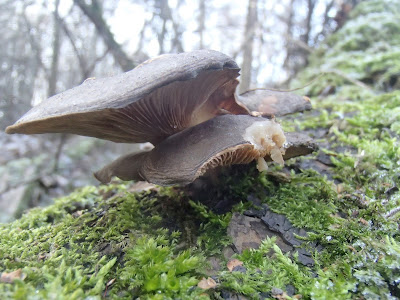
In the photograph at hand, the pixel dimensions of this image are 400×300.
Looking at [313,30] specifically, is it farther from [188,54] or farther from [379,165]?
[188,54]

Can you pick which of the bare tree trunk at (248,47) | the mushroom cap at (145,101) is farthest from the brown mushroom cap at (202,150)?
the bare tree trunk at (248,47)

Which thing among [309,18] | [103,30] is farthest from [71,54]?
[309,18]

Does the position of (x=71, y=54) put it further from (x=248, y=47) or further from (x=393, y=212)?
(x=393, y=212)

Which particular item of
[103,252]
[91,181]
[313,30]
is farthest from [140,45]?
[103,252]

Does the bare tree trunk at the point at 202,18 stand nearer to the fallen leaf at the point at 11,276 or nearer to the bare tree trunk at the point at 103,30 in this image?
the bare tree trunk at the point at 103,30

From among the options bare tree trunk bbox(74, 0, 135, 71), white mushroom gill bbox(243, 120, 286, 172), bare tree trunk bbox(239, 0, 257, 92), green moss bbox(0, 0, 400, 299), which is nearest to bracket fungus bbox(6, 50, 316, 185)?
white mushroom gill bbox(243, 120, 286, 172)

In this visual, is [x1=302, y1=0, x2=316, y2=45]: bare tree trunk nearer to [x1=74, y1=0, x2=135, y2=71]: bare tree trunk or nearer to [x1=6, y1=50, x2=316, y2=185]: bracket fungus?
[x1=74, y1=0, x2=135, y2=71]: bare tree trunk
